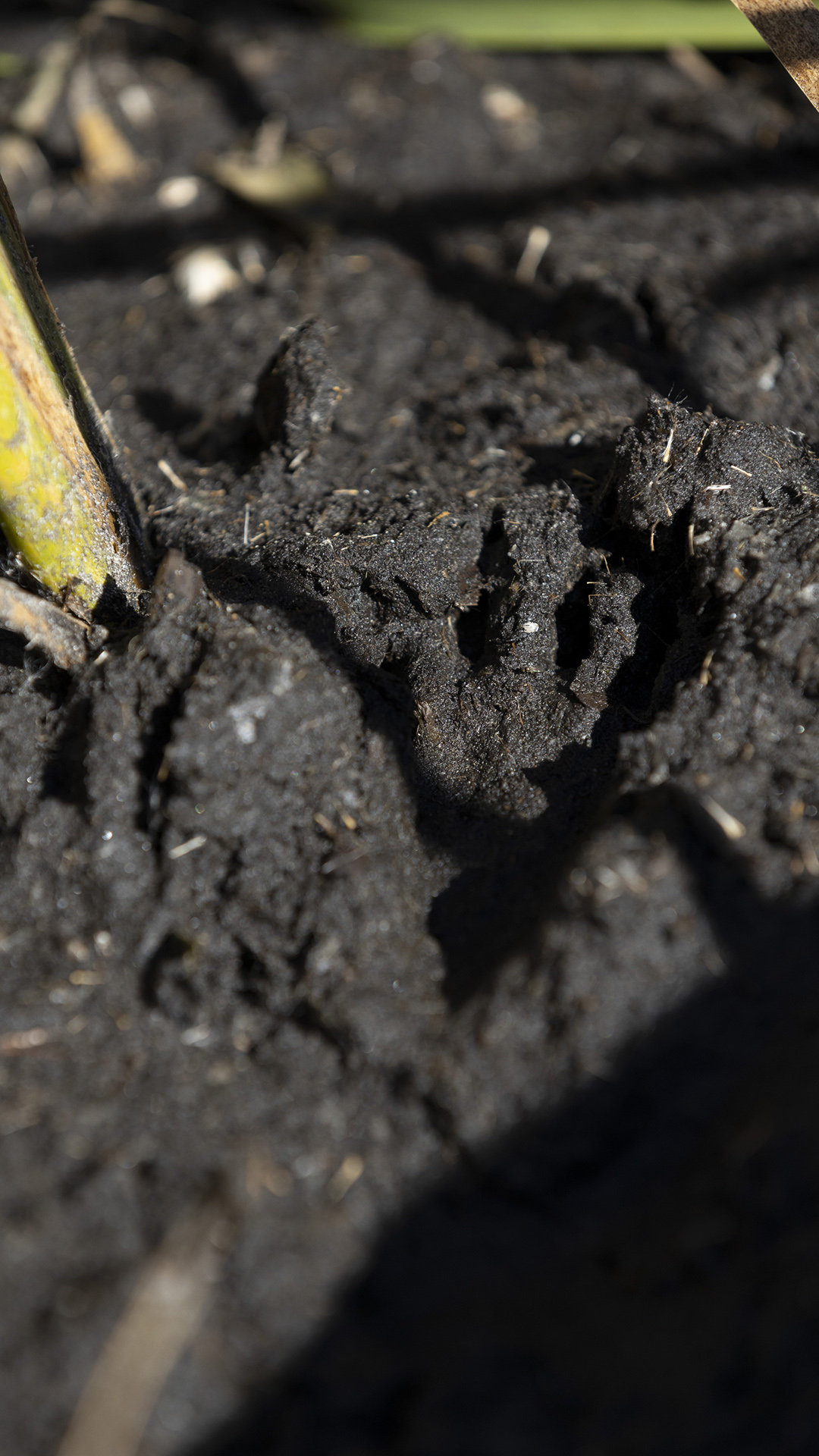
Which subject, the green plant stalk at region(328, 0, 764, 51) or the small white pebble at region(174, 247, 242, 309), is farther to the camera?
the green plant stalk at region(328, 0, 764, 51)

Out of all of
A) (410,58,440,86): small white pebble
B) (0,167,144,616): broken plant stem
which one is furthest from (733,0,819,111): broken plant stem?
(410,58,440,86): small white pebble

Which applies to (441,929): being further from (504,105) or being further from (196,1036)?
(504,105)

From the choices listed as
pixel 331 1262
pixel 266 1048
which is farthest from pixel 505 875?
pixel 331 1262

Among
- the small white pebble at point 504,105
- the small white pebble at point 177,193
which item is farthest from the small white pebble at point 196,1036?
the small white pebble at point 504,105

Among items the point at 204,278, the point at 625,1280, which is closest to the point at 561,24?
the point at 204,278

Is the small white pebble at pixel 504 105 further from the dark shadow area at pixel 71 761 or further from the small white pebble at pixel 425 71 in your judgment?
the dark shadow area at pixel 71 761

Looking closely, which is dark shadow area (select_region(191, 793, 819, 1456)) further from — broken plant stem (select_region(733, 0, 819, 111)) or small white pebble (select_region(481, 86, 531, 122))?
small white pebble (select_region(481, 86, 531, 122))
